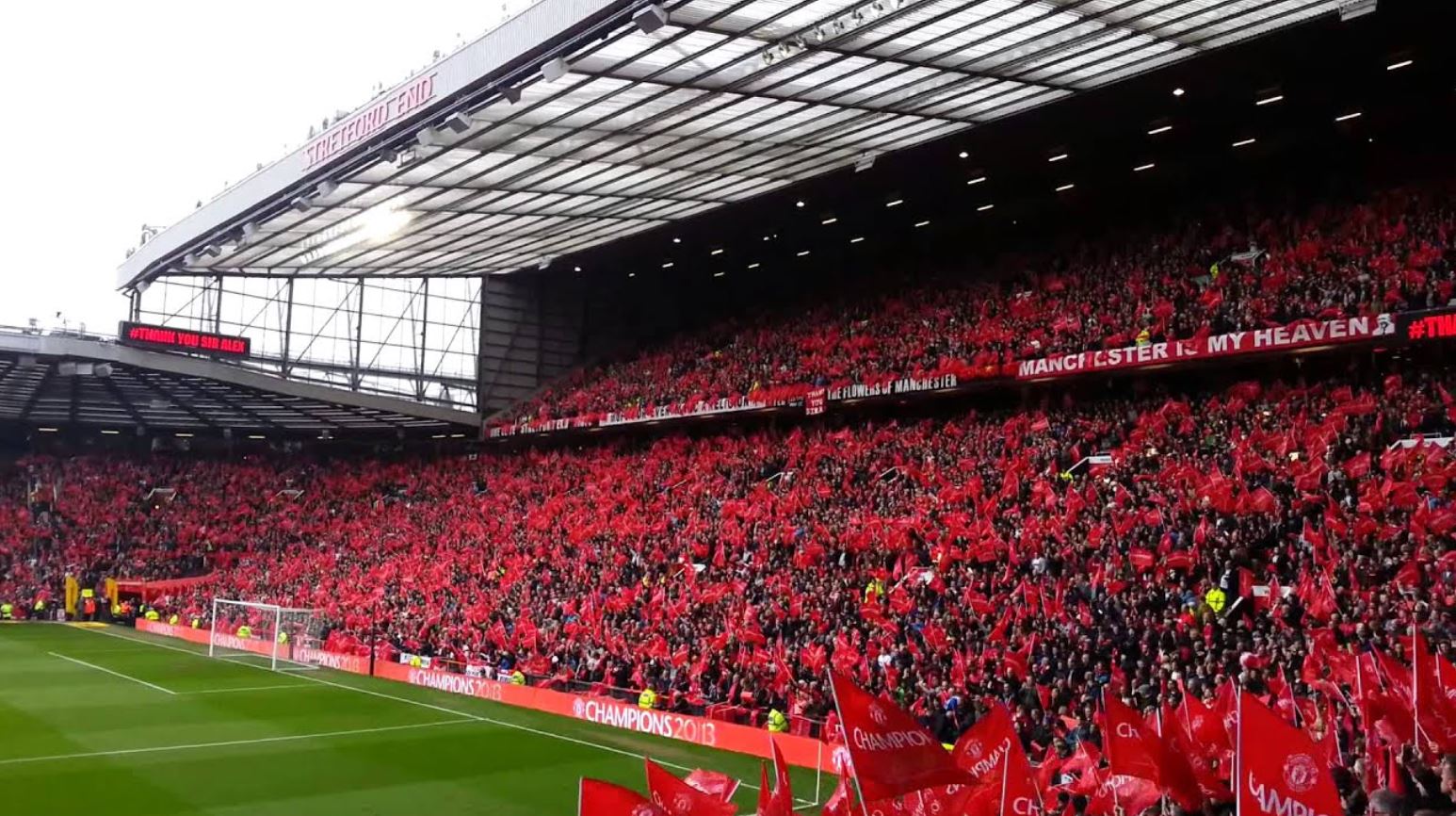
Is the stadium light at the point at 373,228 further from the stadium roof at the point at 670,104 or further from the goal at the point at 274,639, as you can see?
the goal at the point at 274,639

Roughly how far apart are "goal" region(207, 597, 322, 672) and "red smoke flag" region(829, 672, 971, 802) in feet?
99.3

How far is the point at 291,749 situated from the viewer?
2277 centimetres

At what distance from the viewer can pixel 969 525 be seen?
87.7 feet

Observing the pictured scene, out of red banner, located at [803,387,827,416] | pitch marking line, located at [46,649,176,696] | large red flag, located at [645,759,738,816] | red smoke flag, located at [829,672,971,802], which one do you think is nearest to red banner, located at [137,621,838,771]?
pitch marking line, located at [46,649,176,696]

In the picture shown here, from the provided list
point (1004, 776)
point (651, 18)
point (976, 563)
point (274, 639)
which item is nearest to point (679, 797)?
point (1004, 776)

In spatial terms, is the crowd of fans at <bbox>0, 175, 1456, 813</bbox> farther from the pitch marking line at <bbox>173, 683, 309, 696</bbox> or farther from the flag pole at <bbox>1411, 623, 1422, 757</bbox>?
the pitch marking line at <bbox>173, 683, 309, 696</bbox>

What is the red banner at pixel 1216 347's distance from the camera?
2483 centimetres

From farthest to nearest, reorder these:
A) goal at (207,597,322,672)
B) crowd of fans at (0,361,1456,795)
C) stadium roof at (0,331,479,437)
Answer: stadium roof at (0,331,479,437) → goal at (207,597,322,672) → crowd of fans at (0,361,1456,795)

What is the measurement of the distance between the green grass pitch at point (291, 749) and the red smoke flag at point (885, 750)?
10.5m

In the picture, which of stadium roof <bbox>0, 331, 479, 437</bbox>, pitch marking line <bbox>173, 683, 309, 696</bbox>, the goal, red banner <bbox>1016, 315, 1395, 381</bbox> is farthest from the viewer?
stadium roof <bbox>0, 331, 479, 437</bbox>

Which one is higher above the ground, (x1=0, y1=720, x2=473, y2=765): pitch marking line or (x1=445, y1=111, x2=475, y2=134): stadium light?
(x1=445, y1=111, x2=475, y2=134): stadium light

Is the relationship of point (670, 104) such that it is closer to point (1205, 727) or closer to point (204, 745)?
point (204, 745)

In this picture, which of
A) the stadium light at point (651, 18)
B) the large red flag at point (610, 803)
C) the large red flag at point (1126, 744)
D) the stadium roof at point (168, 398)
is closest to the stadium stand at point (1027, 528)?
the large red flag at point (1126, 744)

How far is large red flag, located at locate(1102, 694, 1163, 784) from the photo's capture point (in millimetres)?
10148
